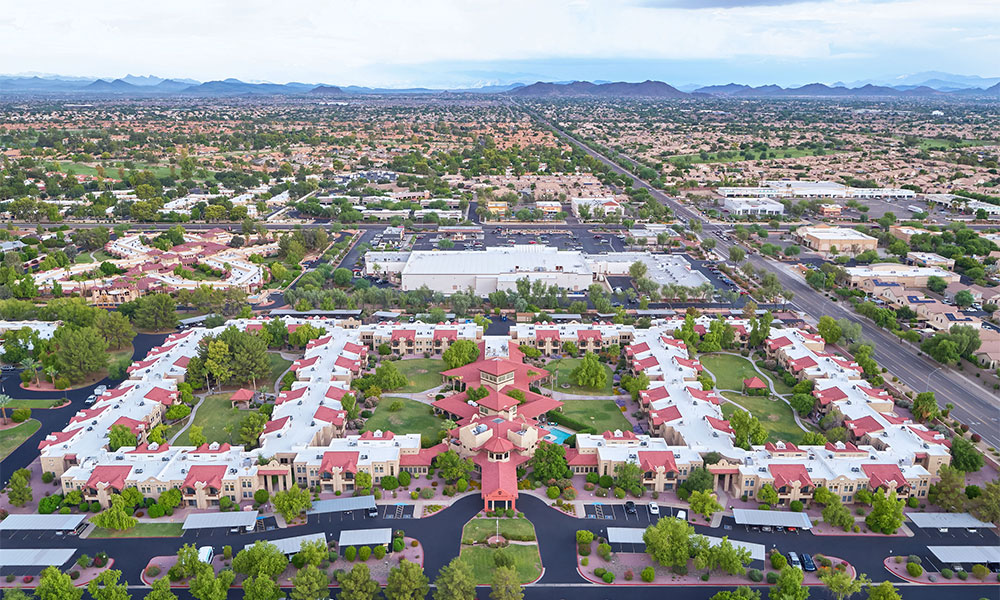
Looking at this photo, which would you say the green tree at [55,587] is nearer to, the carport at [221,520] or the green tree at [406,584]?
the carport at [221,520]

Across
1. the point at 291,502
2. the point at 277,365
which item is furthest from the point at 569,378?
the point at 291,502

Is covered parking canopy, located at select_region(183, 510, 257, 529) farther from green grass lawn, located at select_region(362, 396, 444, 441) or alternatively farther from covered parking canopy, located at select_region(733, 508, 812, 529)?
covered parking canopy, located at select_region(733, 508, 812, 529)

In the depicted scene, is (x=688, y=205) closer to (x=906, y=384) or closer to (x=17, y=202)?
(x=906, y=384)

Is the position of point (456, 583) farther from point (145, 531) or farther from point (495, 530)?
point (145, 531)

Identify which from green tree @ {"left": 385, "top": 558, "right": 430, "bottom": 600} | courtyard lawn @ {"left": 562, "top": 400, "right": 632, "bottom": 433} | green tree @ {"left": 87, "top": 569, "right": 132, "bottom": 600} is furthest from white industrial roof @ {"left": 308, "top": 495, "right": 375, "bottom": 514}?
courtyard lawn @ {"left": 562, "top": 400, "right": 632, "bottom": 433}

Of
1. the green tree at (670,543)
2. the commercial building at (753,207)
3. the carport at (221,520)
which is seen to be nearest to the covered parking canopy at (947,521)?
the green tree at (670,543)

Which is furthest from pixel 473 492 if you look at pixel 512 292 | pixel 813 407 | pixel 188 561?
pixel 512 292
